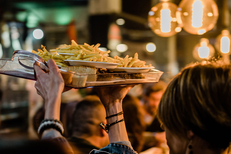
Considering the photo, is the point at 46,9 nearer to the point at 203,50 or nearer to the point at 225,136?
the point at 203,50

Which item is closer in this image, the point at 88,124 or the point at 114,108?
the point at 114,108

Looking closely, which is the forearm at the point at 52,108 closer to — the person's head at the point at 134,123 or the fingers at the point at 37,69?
the fingers at the point at 37,69

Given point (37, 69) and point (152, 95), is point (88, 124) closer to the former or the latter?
point (37, 69)

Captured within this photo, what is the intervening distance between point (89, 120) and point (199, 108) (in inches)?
58.5

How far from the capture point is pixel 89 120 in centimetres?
230

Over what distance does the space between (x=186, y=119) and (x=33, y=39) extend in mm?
5092

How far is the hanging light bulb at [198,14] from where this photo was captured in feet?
11.0

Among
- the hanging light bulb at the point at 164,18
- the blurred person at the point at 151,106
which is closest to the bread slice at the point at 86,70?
the blurred person at the point at 151,106

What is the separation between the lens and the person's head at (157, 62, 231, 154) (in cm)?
94

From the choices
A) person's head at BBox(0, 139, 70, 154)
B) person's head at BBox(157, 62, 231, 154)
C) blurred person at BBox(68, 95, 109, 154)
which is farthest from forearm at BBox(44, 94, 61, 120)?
blurred person at BBox(68, 95, 109, 154)

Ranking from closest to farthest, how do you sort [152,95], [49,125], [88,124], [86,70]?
[49,125]
[86,70]
[88,124]
[152,95]

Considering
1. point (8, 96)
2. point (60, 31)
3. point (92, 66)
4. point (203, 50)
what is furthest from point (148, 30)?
point (92, 66)

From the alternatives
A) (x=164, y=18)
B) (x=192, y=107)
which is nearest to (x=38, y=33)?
(x=164, y=18)

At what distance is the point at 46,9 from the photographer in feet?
19.1
